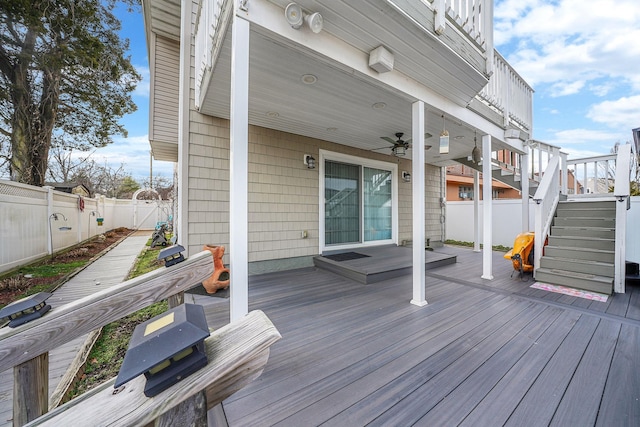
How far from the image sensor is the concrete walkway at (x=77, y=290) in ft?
6.61

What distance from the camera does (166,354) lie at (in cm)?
54

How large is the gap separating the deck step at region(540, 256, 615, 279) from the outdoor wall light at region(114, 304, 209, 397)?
5.42m

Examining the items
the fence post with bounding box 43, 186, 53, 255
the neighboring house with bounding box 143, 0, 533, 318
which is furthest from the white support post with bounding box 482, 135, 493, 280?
the fence post with bounding box 43, 186, 53, 255

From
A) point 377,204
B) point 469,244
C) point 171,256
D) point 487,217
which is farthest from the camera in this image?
point 469,244

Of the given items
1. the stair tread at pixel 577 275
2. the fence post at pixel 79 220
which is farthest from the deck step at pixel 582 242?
the fence post at pixel 79 220

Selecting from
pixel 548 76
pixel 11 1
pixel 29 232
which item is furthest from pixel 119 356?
pixel 548 76

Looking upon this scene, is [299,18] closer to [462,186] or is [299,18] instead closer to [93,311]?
[93,311]

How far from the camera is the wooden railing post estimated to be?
3.77 ft

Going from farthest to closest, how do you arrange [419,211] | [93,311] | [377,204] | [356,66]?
[377,204] → [419,211] → [356,66] → [93,311]

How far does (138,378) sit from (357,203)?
18.1 ft

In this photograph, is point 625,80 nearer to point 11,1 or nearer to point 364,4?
point 364,4

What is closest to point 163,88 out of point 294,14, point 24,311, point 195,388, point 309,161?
point 309,161

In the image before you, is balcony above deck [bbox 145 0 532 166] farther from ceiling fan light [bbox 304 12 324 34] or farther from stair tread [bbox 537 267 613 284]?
stair tread [bbox 537 267 613 284]

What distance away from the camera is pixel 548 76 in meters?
10.2
